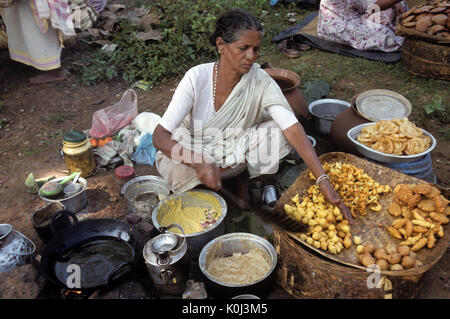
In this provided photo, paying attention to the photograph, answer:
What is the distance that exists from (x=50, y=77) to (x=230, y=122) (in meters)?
4.09

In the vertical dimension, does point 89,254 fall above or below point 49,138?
above

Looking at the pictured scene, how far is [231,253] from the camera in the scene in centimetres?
273

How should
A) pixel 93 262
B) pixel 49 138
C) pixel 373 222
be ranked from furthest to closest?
pixel 49 138 → pixel 373 222 → pixel 93 262

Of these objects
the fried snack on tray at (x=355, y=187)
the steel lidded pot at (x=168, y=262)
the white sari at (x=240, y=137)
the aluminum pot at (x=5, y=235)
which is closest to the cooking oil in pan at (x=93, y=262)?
the steel lidded pot at (x=168, y=262)

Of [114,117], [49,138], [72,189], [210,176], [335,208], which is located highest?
[210,176]

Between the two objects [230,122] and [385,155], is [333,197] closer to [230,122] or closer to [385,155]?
[385,155]

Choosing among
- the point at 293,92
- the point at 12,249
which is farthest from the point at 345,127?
the point at 12,249

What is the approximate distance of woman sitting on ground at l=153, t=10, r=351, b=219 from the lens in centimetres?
269

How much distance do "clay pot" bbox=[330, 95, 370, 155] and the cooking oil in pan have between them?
229 cm

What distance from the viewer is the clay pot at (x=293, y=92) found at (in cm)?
379

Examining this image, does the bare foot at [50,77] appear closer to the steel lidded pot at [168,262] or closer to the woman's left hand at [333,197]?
the steel lidded pot at [168,262]

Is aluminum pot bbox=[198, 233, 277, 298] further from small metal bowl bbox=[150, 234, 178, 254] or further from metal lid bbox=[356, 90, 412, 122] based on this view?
metal lid bbox=[356, 90, 412, 122]

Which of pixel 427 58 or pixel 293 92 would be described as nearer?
pixel 293 92

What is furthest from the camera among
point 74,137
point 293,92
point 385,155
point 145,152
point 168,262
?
point 145,152
